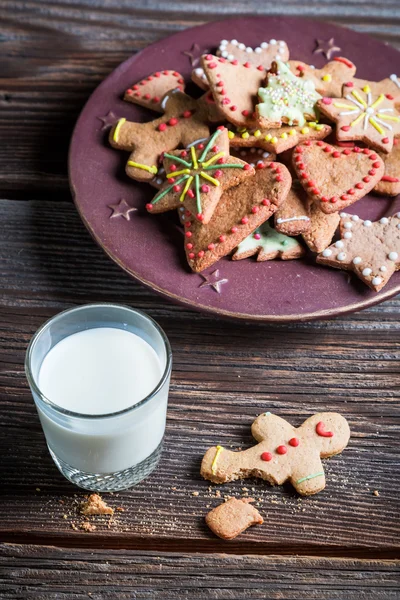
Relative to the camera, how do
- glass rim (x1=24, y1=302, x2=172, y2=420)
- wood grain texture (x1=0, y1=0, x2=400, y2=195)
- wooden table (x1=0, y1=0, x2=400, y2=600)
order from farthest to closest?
wood grain texture (x1=0, y1=0, x2=400, y2=195) < wooden table (x1=0, y1=0, x2=400, y2=600) < glass rim (x1=24, y1=302, x2=172, y2=420)

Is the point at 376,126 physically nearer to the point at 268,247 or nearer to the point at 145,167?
the point at 268,247

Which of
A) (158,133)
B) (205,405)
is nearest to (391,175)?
(158,133)

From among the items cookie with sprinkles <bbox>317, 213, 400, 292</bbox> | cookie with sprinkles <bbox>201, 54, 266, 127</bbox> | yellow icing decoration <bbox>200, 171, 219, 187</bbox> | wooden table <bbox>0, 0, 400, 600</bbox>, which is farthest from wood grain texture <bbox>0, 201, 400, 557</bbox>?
cookie with sprinkles <bbox>201, 54, 266, 127</bbox>

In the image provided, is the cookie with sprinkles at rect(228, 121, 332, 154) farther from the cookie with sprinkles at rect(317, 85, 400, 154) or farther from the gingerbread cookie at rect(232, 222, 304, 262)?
the gingerbread cookie at rect(232, 222, 304, 262)

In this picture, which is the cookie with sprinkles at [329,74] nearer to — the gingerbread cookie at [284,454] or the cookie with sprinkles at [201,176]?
the cookie with sprinkles at [201,176]

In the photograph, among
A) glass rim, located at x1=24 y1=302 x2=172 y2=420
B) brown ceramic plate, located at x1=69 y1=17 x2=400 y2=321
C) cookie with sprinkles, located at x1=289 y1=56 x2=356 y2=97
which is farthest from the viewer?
cookie with sprinkles, located at x1=289 y1=56 x2=356 y2=97

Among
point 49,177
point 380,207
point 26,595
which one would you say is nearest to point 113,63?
point 49,177

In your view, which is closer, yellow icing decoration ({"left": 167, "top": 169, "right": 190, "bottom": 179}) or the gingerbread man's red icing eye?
the gingerbread man's red icing eye
